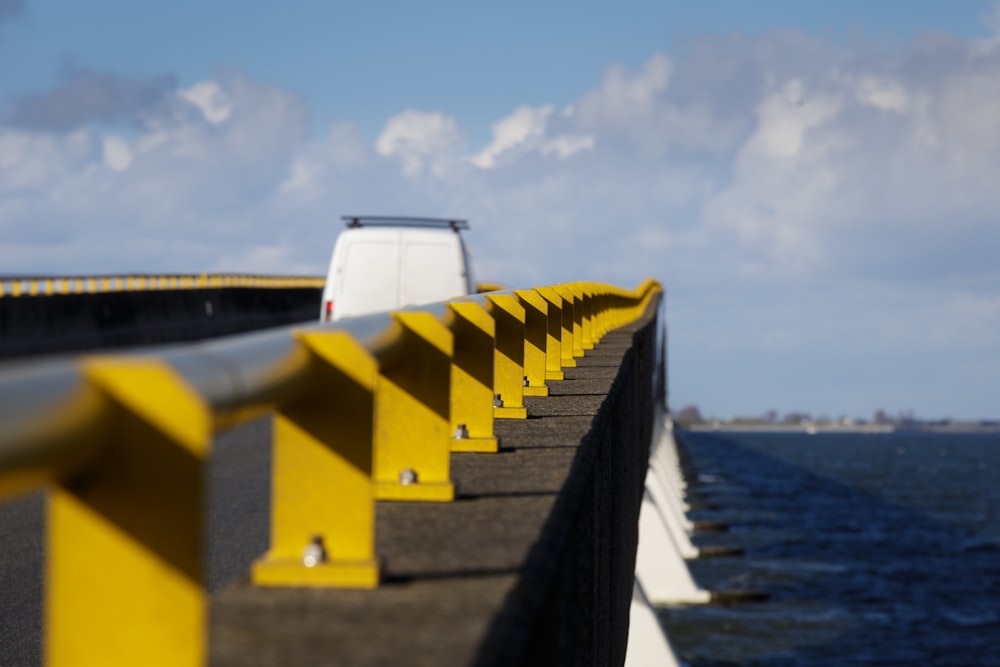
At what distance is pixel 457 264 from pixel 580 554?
43.1 feet

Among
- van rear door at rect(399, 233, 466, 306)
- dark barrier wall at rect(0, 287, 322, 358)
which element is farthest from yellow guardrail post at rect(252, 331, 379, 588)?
dark barrier wall at rect(0, 287, 322, 358)

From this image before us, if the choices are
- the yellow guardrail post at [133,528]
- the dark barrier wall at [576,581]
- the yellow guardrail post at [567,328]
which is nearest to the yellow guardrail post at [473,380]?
the dark barrier wall at [576,581]

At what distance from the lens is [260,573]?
11.7 ft

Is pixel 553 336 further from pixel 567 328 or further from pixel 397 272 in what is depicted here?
pixel 397 272

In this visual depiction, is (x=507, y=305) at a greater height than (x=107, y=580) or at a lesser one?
greater

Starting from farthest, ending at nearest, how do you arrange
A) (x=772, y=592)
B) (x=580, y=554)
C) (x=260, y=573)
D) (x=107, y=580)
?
(x=772, y=592) → (x=580, y=554) → (x=260, y=573) → (x=107, y=580)

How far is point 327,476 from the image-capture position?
12.2ft

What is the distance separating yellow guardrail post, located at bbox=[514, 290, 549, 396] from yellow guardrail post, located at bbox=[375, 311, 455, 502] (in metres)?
3.89

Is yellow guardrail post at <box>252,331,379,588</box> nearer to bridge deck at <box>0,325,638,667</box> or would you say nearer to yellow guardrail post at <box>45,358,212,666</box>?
bridge deck at <box>0,325,638,667</box>

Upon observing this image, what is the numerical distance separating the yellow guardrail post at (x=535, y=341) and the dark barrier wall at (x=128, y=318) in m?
18.9

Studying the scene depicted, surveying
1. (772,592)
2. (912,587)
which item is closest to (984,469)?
(912,587)

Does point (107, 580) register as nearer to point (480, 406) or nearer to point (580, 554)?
point (580, 554)

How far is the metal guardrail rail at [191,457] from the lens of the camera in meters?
2.29

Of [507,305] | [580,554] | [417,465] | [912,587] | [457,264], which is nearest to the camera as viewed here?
[580,554]
